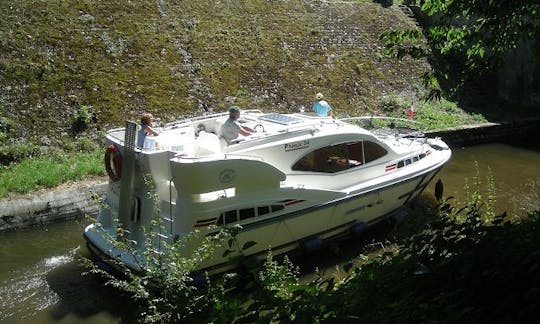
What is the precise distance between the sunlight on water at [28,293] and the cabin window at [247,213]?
10.5 feet

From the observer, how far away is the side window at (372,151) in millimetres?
10500

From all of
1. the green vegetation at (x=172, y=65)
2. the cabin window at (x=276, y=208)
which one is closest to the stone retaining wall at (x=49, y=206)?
the green vegetation at (x=172, y=65)

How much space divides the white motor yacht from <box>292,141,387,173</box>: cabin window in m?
0.02

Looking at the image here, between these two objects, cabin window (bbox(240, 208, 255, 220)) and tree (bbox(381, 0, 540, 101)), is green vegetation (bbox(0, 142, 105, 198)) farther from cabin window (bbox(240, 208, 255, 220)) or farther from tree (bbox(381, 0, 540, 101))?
tree (bbox(381, 0, 540, 101))

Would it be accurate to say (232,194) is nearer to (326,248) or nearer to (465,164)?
(326,248)

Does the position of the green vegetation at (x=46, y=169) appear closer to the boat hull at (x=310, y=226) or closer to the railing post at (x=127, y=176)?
the boat hull at (x=310, y=226)

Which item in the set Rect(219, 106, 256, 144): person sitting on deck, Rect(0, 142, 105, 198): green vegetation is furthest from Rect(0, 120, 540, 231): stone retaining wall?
Rect(219, 106, 256, 144): person sitting on deck

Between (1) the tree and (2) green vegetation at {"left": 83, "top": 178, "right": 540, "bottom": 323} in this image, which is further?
(1) the tree

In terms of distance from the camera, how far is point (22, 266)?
930cm

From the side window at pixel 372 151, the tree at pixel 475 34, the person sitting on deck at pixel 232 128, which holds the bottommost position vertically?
the side window at pixel 372 151

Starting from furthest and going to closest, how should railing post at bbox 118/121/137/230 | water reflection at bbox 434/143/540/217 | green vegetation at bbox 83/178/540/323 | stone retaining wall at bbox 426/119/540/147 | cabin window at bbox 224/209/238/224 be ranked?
stone retaining wall at bbox 426/119/540/147 < water reflection at bbox 434/143/540/217 < railing post at bbox 118/121/137/230 < cabin window at bbox 224/209/238/224 < green vegetation at bbox 83/178/540/323

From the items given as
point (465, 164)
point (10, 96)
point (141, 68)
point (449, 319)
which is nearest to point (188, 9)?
point (141, 68)

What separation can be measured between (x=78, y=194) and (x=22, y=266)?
2490 mm

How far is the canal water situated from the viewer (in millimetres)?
7961
